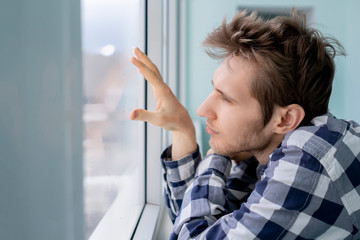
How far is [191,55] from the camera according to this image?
10.4 feet

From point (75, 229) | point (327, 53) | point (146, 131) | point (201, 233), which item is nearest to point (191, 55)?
point (146, 131)

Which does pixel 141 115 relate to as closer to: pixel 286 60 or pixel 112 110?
pixel 112 110

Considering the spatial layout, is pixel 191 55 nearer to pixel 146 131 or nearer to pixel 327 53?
pixel 146 131

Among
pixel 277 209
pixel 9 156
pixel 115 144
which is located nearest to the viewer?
pixel 9 156

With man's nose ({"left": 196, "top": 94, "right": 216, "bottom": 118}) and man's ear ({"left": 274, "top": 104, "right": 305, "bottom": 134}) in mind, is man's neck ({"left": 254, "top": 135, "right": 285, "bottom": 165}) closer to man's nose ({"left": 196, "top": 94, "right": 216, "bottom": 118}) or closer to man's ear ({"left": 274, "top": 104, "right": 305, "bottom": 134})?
man's ear ({"left": 274, "top": 104, "right": 305, "bottom": 134})

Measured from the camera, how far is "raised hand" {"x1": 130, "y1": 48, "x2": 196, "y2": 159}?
68 centimetres

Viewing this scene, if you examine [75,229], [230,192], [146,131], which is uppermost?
[75,229]

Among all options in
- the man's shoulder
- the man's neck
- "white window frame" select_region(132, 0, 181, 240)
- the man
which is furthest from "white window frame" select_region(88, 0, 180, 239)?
the man's shoulder

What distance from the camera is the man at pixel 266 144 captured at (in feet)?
1.73

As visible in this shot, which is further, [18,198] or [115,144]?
[115,144]

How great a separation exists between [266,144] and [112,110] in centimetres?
38

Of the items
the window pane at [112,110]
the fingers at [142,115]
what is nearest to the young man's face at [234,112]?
the fingers at [142,115]

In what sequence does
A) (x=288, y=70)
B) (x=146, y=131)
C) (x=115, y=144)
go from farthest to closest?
(x=146, y=131)
(x=115, y=144)
(x=288, y=70)

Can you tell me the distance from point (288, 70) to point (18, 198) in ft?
1.99
